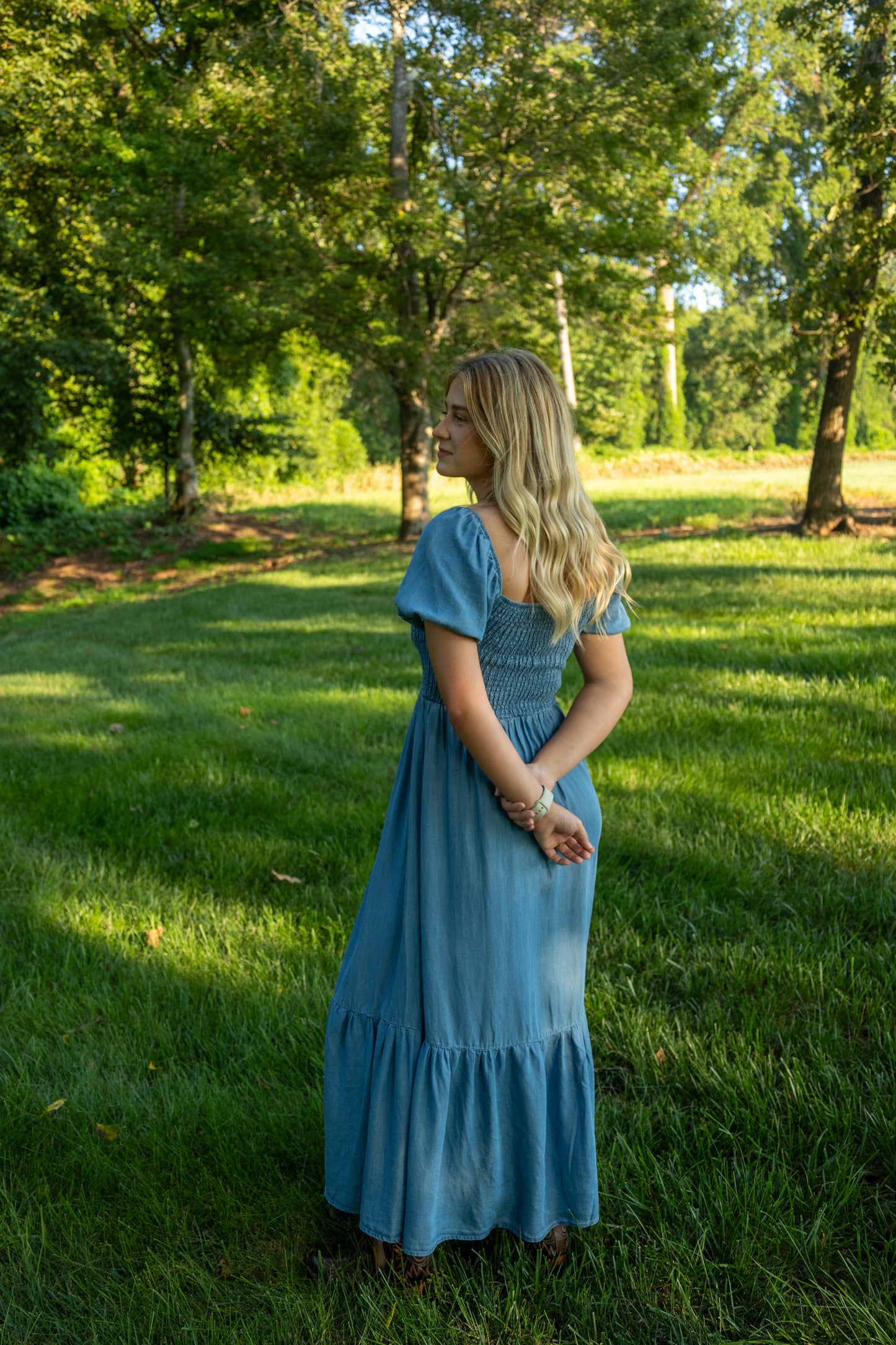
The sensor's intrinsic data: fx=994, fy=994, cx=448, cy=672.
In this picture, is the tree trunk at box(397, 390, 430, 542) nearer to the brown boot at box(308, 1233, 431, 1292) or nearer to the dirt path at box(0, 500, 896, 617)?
the dirt path at box(0, 500, 896, 617)

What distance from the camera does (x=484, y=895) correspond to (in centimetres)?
199

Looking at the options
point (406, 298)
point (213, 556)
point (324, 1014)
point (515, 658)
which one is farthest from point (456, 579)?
point (213, 556)

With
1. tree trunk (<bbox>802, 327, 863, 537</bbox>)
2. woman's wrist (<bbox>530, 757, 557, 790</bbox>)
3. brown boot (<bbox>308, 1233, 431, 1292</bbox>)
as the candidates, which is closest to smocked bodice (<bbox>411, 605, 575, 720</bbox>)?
woman's wrist (<bbox>530, 757, 557, 790</bbox>)

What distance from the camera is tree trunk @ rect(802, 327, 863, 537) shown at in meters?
14.5

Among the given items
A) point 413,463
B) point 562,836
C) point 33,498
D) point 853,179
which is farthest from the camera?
point 33,498

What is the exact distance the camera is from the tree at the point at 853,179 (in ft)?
38.9

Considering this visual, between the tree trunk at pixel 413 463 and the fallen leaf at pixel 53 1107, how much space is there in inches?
589

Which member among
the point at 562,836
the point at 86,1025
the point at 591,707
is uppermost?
the point at 591,707

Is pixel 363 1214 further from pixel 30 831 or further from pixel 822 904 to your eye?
pixel 30 831

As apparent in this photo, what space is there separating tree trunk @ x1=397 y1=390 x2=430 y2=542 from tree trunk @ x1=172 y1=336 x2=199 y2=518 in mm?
6258

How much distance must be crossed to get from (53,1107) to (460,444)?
203 cm

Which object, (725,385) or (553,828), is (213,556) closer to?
(553,828)

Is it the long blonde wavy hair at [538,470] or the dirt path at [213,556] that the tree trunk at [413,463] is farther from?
the long blonde wavy hair at [538,470]

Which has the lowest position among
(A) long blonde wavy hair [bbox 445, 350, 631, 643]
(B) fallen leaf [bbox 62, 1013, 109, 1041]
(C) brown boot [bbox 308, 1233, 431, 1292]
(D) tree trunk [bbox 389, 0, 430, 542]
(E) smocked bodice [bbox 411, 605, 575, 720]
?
(B) fallen leaf [bbox 62, 1013, 109, 1041]
